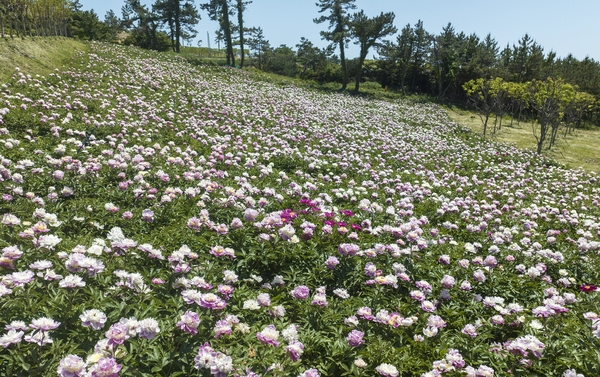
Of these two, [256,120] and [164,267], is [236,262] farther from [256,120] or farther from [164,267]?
[256,120]

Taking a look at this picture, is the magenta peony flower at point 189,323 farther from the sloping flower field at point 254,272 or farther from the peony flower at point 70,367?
the peony flower at point 70,367

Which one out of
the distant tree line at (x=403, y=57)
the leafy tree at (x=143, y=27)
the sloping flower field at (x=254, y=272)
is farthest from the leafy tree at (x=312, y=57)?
the sloping flower field at (x=254, y=272)

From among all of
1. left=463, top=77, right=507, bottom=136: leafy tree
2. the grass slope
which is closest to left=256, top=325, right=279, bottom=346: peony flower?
the grass slope

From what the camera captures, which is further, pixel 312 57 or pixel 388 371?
pixel 312 57

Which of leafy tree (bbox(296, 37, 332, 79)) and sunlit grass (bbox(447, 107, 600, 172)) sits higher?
leafy tree (bbox(296, 37, 332, 79))

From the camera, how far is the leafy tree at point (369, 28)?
3547 cm

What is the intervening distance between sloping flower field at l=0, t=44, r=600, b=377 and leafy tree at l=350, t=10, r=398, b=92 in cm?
3087

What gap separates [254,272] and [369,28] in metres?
37.2

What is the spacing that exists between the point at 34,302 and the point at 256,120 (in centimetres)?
1193

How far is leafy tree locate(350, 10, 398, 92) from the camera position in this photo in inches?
1396

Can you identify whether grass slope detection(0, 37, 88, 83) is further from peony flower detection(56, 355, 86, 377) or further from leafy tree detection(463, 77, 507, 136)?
leafy tree detection(463, 77, 507, 136)

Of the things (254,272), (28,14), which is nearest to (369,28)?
(28,14)

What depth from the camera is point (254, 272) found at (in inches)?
160

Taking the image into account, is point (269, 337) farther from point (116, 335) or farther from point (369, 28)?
point (369, 28)
